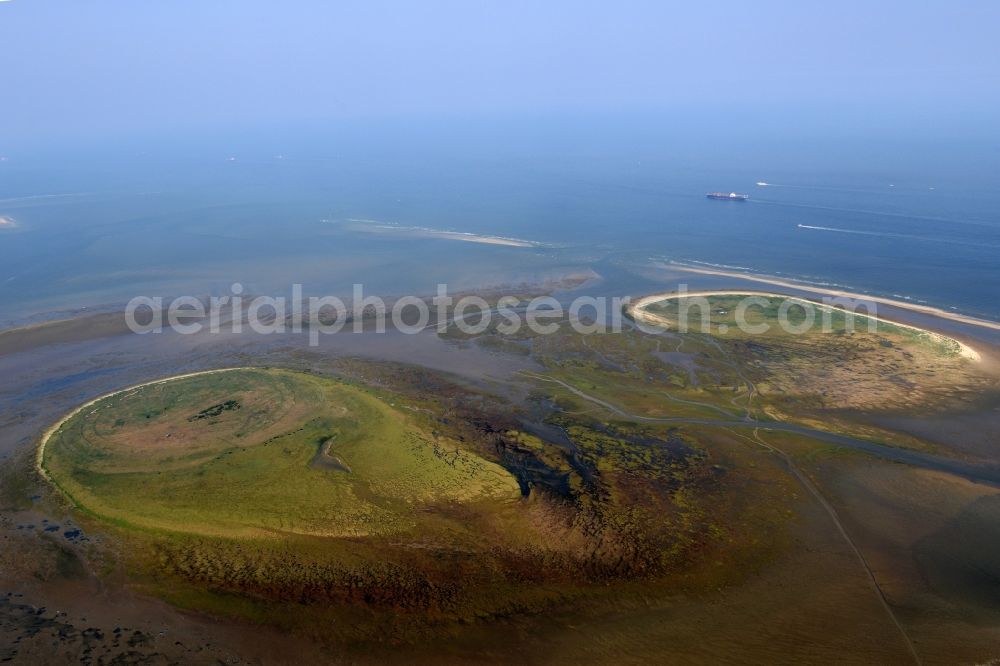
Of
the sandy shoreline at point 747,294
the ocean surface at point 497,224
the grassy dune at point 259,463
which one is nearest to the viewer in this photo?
the grassy dune at point 259,463

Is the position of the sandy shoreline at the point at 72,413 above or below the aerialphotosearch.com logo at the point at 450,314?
below

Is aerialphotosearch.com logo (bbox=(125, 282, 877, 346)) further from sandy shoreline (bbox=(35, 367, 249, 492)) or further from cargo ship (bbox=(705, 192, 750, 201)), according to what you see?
cargo ship (bbox=(705, 192, 750, 201))

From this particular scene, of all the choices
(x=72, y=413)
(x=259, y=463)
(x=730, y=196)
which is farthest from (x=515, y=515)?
(x=730, y=196)

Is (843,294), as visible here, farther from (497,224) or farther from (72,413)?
(72,413)

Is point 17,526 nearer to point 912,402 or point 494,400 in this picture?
point 494,400

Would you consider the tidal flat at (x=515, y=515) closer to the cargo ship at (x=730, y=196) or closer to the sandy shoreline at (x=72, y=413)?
the sandy shoreline at (x=72, y=413)

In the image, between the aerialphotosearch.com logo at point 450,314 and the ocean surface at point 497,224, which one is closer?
the aerialphotosearch.com logo at point 450,314

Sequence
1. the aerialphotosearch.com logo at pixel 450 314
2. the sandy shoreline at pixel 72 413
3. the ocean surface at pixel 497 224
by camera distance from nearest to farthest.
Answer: the sandy shoreline at pixel 72 413, the aerialphotosearch.com logo at pixel 450 314, the ocean surface at pixel 497 224

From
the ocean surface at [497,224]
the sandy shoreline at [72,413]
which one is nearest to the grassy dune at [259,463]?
the sandy shoreline at [72,413]
